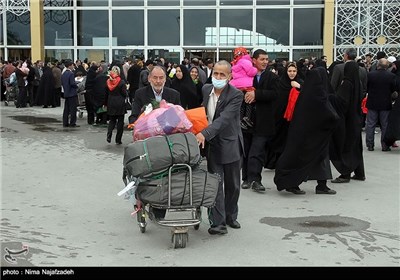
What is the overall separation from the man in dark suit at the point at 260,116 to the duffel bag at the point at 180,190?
8.86 feet

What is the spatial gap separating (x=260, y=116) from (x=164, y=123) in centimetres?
279

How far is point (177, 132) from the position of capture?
5.59 metres

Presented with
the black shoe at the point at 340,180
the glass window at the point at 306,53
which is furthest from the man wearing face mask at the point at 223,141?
the glass window at the point at 306,53

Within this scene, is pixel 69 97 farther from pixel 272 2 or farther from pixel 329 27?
pixel 272 2

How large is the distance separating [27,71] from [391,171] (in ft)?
49.6

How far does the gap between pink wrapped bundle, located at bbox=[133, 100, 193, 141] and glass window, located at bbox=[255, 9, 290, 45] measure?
808 inches

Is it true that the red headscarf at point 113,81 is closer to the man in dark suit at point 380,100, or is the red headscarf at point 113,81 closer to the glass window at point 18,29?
the man in dark suit at point 380,100

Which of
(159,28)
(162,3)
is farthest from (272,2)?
(159,28)

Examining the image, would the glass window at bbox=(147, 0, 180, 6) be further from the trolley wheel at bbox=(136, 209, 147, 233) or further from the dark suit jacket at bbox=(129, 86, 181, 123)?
the trolley wheel at bbox=(136, 209, 147, 233)

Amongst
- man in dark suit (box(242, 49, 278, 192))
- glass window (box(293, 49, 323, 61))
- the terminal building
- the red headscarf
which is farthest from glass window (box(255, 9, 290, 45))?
man in dark suit (box(242, 49, 278, 192))

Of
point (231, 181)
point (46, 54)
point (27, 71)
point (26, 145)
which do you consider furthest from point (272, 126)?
point (46, 54)

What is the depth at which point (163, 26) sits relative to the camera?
26.5m

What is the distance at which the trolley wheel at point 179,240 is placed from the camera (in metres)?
5.53

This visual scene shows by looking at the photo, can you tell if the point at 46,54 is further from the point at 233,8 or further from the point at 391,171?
the point at 391,171
